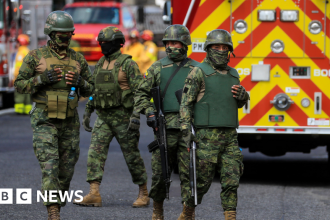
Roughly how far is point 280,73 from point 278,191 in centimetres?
150

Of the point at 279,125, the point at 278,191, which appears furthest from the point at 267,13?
the point at 278,191

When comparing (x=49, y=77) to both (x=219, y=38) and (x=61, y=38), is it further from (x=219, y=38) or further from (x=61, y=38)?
(x=219, y=38)

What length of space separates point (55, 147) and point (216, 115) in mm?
1478

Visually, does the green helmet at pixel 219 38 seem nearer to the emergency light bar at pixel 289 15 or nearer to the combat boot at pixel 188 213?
the combat boot at pixel 188 213

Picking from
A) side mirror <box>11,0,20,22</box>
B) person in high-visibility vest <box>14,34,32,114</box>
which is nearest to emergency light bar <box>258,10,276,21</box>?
person in high-visibility vest <box>14,34,32,114</box>

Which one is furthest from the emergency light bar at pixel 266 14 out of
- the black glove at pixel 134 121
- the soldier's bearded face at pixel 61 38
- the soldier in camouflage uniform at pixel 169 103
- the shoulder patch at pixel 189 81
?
the soldier's bearded face at pixel 61 38

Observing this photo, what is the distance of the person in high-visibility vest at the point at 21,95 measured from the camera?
16.5 m

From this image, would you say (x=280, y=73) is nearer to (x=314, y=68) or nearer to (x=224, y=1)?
(x=314, y=68)

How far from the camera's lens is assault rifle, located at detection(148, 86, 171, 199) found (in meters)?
6.08

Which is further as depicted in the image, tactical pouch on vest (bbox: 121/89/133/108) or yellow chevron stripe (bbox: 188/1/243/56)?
yellow chevron stripe (bbox: 188/1/243/56)

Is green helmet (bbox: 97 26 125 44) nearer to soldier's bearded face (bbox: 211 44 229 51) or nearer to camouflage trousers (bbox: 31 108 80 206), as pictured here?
camouflage trousers (bbox: 31 108 80 206)

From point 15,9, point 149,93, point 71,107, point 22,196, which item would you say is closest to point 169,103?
point 149,93

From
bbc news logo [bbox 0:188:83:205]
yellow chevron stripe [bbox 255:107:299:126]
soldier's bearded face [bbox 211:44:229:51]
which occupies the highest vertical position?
soldier's bearded face [bbox 211:44:229:51]

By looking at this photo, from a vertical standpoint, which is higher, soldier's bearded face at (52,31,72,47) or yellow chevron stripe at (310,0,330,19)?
yellow chevron stripe at (310,0,330,19)
